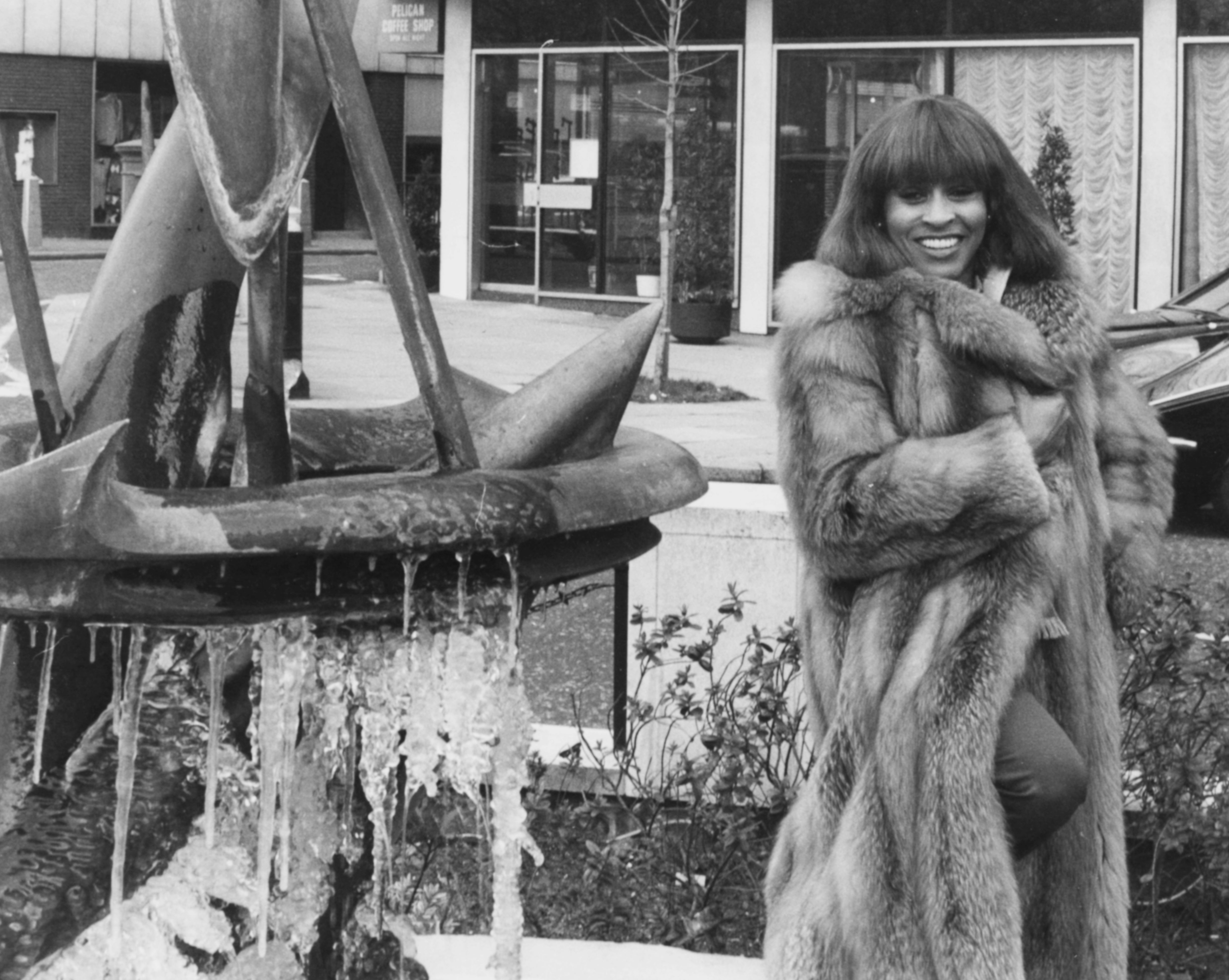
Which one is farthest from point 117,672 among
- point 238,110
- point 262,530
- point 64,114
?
point 64,114

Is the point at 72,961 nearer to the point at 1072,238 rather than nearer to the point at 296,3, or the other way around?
the point at 296,3

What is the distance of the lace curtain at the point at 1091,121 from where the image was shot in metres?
19.1

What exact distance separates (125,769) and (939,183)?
1712mm

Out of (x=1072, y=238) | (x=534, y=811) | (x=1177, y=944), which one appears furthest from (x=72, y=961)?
(x=1072, y=238)

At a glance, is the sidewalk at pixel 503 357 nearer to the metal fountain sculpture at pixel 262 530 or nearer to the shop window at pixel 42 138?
the metal fountain sculpture at pixel 262 530

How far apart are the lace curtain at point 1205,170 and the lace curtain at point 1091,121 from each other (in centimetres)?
15

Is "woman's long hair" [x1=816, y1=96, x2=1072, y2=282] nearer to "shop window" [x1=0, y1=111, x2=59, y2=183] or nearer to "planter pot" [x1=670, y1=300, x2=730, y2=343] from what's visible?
"planter pot" [x1=670, y1=300, x2=730, y2=343]

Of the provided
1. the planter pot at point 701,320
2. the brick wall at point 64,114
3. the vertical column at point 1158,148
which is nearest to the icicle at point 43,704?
the planter pot at point 701,320

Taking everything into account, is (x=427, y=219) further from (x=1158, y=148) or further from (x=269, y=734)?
(x=269, y=734)

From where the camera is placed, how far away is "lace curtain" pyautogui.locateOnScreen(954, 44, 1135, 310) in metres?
19.1

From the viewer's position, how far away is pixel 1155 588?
179 inches

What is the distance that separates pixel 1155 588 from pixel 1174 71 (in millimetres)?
15367

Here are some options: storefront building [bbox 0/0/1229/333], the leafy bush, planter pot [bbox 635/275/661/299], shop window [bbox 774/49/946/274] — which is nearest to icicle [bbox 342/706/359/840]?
the leafy bush

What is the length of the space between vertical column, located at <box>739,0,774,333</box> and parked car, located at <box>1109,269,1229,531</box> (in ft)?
31.3
